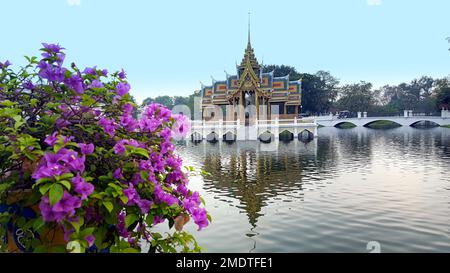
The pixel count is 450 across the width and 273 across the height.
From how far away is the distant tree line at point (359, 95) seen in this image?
5753cm

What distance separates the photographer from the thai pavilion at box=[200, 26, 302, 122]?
110 ft

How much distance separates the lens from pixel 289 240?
6219 mm

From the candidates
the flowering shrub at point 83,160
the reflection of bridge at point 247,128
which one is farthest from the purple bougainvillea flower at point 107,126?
the reflection of bridge at point 247,128

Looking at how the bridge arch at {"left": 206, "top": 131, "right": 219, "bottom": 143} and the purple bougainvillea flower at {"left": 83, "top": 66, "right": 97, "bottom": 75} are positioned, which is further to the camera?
the bridge arch at {"left": 206, "top": 131, "right": 219, "bottom": 143}

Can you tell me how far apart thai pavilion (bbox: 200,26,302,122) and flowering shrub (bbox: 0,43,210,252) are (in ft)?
101

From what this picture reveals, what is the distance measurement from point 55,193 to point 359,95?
239 feet

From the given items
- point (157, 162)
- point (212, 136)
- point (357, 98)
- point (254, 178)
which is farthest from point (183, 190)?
point (357, 98)

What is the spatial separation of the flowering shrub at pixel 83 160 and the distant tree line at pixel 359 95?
49.4 m

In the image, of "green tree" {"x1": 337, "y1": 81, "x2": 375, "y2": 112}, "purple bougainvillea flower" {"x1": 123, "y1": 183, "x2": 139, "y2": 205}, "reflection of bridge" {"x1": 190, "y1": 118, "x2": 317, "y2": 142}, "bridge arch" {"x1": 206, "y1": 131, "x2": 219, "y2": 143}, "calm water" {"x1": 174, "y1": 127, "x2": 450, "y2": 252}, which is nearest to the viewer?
"purple bougainvillea flower" {"x1": 123, "y1": 183, "x2": 139, "y2": 205}

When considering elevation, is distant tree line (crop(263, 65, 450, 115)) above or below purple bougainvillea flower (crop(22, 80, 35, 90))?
above

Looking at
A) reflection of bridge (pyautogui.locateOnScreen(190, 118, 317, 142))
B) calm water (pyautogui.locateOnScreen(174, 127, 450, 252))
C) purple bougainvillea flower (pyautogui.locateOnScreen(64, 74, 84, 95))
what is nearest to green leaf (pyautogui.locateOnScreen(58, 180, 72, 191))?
purple bougainvillea flower (pyautogui.locateOnScreen(64, 74, 84, 95))

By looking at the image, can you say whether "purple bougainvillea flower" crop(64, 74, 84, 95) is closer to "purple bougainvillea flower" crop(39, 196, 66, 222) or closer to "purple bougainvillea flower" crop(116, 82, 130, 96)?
"purple bougainvillea flower" crop(116, 82, 130, 96)

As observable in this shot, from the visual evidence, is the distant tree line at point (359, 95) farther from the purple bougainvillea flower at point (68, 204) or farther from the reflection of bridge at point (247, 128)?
the purple bougainvillea flower at point (68, 204)

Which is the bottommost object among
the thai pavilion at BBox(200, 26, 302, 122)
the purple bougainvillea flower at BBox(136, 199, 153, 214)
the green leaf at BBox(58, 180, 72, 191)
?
the purple bougainvillea flower at BBox(136, 199, 153, 214)
